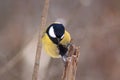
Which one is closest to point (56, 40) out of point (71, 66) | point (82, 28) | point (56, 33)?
point (56, 33)

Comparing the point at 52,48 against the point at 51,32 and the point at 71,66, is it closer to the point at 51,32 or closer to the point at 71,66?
the point at 51,32

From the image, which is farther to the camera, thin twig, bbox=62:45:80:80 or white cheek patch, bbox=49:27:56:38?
white cheek patch, bbox=49:27:56:38

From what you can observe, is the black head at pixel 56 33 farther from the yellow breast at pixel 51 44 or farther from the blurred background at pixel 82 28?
the blurred background at pixel 82 28

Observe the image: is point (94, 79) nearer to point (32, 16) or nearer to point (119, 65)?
point (119, 65)

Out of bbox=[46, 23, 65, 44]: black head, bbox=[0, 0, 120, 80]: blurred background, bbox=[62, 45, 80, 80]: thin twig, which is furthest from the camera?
bbox=[0, 0, 120, 80]: blurred background

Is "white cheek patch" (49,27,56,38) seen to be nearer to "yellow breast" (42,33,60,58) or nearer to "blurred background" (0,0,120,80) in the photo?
"yellow breast" (42,33,60,58)

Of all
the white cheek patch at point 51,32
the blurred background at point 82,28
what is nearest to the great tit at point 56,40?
the white cheek patch at point 51,32

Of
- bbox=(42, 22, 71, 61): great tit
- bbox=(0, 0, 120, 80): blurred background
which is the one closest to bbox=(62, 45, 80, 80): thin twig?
bbox=(42, 22, 71, 61): great tit
